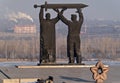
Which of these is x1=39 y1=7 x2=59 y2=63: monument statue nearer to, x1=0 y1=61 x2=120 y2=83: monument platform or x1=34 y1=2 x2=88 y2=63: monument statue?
x1=34 y1=2 x2=88 y2=63: monument statue

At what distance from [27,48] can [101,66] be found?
5126cm

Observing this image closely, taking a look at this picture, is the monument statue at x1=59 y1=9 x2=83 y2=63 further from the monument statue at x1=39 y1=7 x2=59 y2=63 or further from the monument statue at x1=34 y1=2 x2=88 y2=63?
the monument statue at x1=39 y1=7 x2=59 y2=63

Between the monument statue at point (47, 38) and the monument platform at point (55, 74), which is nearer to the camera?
the monument platform at point (55, 74)

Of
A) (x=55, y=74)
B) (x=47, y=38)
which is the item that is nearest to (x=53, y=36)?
A: (x=47, y=38)

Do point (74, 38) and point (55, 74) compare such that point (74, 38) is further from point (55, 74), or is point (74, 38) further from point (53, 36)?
point (55, 74)

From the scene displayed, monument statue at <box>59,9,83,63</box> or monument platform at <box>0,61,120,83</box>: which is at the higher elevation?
monument statue at <box>59,9,83,63</box>

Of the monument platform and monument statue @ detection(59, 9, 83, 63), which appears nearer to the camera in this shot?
the monument platform

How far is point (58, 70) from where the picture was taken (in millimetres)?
25281

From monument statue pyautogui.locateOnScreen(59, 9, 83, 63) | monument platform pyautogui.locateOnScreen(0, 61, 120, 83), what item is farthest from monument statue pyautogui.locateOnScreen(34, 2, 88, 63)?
monument platform pyautogui.locateOnScreen(0, 61, 120, 83)

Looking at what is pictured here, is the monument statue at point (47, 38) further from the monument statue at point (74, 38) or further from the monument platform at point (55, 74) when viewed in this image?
the monument platform at point (55, 74)

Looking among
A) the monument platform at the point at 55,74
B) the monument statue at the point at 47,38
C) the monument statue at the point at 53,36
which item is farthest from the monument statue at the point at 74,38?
the monument platform at the point at 55,74

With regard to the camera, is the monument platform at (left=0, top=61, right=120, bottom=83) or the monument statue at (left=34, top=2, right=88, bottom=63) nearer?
the monument platform at (left=0, top=61, right=120, bottom=83)

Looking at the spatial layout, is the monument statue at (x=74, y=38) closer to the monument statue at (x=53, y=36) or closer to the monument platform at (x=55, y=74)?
the monument statue at (x=53, y=36)

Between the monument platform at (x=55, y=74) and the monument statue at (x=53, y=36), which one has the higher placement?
the monument statue at (x=53, y=36)
